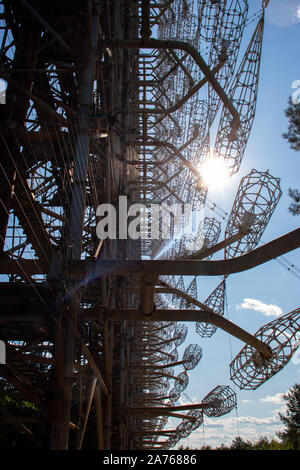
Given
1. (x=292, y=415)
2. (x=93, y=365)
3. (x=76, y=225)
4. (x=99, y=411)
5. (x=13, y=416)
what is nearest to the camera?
(x=76, y=225)

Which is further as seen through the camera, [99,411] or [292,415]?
[292,415]

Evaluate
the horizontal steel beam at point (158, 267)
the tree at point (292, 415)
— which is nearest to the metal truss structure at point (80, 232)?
the horizontal steel beam at point (158, 267)

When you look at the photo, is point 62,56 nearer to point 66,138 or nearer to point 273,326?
point 66,138

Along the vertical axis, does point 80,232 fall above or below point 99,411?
above

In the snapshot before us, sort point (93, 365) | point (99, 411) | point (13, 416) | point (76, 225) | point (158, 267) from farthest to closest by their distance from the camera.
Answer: point (99, 411), point (13, 416), point (93, 365), point (76, 225), point (158, 267)

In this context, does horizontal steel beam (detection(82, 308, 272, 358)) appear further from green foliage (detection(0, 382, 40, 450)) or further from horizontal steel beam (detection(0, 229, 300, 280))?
green foliage (detection(0, 382, 40, 450))

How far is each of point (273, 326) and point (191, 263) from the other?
2.49m

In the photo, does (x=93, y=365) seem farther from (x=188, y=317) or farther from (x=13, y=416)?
(x=13, y=416)

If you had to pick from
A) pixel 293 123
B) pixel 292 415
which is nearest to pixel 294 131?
pixel 293 123

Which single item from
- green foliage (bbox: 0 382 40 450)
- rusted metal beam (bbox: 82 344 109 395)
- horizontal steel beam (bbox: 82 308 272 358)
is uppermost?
horizontal steel beam (bbox: 82 308 272 358)

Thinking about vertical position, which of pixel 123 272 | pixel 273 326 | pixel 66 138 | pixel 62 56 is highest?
pixel 62 56

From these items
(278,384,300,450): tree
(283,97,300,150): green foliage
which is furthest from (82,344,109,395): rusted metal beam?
(278,384,300,450): tree

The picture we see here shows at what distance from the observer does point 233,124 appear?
928 centimetres

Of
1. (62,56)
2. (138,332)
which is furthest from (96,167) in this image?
(138,332)
